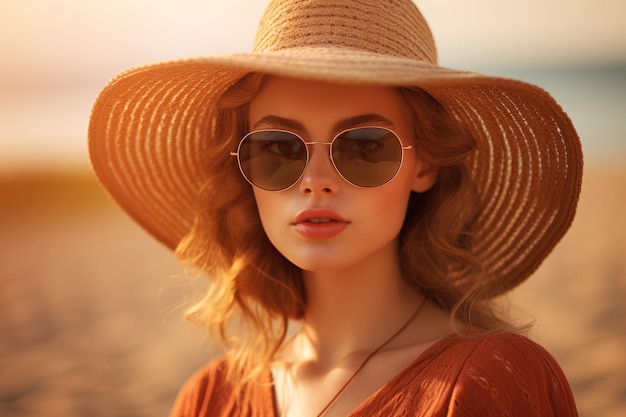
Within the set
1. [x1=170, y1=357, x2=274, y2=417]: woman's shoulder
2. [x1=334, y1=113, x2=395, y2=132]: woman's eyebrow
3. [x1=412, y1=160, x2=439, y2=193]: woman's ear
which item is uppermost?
[x1=334, y1=113, x2=395, y2=132]: woman's eyebrow

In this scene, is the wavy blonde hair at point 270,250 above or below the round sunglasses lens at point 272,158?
below

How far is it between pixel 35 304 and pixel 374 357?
5760mm

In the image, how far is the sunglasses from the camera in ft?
7.19

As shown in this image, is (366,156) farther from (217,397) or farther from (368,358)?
(217,397)

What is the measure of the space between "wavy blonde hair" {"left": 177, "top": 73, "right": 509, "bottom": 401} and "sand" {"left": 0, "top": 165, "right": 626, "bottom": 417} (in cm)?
19

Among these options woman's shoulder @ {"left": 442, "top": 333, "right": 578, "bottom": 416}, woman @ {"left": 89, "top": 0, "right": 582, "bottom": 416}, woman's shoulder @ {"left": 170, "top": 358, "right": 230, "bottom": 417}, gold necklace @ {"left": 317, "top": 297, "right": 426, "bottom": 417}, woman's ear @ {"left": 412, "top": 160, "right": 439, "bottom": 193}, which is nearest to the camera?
woman's shoulder @ {"left": 442, "top": 333, "right": 578, "bottom": 416}

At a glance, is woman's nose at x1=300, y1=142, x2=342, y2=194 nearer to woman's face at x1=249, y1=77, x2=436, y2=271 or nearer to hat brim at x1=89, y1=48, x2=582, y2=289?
woman's face at x1=249, y1=77, x2=436, y2=271

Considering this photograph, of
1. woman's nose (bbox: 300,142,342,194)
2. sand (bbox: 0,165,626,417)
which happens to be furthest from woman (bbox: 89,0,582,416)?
sand (bbox: 0,165,626,417)

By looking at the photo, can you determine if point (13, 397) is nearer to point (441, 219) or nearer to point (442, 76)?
point (441, 219)

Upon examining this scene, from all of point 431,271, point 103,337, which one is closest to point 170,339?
point 103,337

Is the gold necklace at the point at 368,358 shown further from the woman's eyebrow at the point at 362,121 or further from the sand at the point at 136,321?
the sand at the point at 136,321

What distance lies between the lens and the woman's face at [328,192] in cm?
221

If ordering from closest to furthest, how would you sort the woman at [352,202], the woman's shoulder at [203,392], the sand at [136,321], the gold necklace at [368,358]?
the woman at [352,202] < the gold necklace at [368,358] < the woman's shoulder at [203,392] < the sand at [136,321]

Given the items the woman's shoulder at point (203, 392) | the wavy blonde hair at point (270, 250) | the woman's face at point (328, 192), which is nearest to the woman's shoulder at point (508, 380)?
the wavy blonde hair at point (270, 250)
